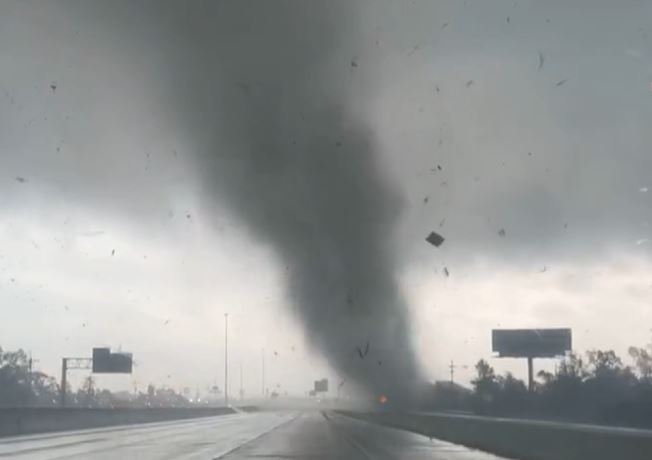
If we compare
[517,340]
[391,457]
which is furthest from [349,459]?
[517,340]

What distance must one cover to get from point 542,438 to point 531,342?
289 feet

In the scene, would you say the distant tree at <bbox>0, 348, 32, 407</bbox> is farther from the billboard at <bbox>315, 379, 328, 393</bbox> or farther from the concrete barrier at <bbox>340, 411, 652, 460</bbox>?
the concrete barrier at <bbox>340, 411, 652, 460</bbox>

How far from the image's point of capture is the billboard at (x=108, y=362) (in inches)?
4786

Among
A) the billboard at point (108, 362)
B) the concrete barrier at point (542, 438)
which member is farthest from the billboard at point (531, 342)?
the concrete barrier at point (542, 438)

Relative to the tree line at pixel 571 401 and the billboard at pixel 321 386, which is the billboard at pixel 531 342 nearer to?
the tree line at pixel 571 401

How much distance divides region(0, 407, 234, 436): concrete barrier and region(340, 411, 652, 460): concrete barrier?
23254 mm

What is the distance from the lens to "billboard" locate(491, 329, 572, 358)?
111375 mm

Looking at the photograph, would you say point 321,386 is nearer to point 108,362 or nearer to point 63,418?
point 108,362

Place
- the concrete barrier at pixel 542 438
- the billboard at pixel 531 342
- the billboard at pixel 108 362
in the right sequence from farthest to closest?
the billboard at pixel 108 362 < the billboard at pixel 531 342 < the concrete barrier at pixel 542 438

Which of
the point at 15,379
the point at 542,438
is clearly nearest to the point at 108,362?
the point at 15,379

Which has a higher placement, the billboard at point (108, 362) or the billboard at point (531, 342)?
the billboard at point (531, 342)

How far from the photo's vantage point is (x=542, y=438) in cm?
2733

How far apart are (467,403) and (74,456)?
71.9m

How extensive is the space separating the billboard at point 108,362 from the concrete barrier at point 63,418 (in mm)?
25678
